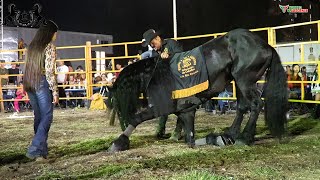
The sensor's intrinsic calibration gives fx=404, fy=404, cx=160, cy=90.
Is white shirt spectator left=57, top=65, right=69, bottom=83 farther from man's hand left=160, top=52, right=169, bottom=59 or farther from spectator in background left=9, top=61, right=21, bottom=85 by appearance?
man's hand left=160, top=52, right=169, bottom=59

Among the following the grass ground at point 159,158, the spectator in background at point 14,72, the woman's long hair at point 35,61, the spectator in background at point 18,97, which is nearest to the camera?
the grass ground at point 159,158

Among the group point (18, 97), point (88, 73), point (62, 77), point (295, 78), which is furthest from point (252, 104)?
point (18, 97)

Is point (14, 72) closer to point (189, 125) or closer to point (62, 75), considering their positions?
point (62, 75)

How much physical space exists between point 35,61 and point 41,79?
0.22 metres

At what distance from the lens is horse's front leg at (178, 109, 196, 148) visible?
532cm

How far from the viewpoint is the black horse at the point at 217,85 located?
5.35 metres

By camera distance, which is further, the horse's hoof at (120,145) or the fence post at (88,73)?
the fence post at (88,73)

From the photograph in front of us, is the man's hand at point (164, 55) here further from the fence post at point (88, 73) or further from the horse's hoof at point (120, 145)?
the fence post at point (88, 73)

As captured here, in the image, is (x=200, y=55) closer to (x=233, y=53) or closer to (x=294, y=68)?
(x=233, y=53)

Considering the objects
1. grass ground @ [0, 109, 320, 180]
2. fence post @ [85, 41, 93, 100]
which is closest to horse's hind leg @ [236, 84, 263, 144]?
grass ground @ [0, 109, 320, 180]

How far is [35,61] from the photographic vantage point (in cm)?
464

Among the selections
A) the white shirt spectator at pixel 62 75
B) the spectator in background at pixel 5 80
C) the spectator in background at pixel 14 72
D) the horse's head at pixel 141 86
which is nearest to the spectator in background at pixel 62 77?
the white shirt spectator at pixel 62 75

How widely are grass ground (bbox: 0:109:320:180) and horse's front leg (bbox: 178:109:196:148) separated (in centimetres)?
12

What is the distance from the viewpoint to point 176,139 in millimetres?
5953
